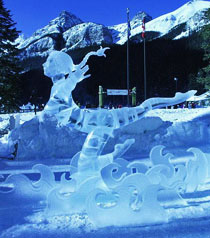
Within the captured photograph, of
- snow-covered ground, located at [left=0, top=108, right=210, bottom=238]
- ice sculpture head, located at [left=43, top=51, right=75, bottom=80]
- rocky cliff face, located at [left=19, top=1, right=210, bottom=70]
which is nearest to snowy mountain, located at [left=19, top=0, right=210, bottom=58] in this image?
rocky cliff face, located at [left=19, top=1, right=210, bottom=70]

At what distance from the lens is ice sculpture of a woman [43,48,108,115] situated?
12.2ft

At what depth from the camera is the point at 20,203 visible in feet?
13.7

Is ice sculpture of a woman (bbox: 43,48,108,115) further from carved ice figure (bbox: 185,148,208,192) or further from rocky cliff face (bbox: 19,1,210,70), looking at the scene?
rocky cliff face (bbox: 19,1,210,70)

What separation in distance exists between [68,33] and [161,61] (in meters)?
56.6

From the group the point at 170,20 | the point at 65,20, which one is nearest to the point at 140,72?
the point at 170,20

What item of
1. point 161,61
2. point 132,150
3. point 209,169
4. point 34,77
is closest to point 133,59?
point 161,61

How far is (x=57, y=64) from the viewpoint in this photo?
12.2 ft

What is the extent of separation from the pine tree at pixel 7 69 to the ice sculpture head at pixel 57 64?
28.7 ft

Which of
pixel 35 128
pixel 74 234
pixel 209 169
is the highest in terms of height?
pixel 35 128

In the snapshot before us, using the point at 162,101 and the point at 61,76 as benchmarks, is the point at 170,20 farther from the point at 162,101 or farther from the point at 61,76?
the point at 61,76

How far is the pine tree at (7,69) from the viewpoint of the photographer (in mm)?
11703

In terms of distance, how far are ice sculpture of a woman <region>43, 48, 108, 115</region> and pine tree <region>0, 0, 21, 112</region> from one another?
28.7 feet

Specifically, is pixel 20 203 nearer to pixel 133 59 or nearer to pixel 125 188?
pixel 125 188

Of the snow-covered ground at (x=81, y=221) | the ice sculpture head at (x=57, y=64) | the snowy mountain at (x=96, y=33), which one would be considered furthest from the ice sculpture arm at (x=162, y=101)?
the snowy mountain at (x=96, y=33)
